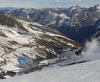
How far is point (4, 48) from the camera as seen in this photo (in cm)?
8381

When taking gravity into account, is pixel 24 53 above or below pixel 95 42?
below

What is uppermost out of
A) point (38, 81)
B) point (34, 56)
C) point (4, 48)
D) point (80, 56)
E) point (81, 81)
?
point (81, 81)

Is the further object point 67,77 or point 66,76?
point 66,76

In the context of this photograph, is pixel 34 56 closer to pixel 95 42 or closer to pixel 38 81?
pixel 95 42

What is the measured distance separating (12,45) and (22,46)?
7.30 m

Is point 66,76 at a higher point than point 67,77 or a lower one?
lower

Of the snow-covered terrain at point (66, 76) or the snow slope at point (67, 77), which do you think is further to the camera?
the snow-covered terrain at point (66, 76)

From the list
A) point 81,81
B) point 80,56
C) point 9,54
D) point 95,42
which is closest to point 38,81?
point 81,81

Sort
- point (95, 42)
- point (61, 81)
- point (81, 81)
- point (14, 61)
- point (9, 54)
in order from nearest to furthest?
point (81, 81), point (61, 81), point (95, 42), point (14, 61), point (9, 54)

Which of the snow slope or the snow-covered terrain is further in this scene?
the snow-covered terrain

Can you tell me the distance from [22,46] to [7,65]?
30770 mm

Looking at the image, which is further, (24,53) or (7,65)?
(24,53)

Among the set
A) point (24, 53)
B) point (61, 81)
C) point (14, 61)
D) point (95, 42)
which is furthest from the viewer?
point (24, 53)

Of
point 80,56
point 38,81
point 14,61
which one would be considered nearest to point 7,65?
point 14,61
